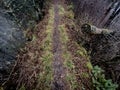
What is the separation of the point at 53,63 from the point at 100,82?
108cm

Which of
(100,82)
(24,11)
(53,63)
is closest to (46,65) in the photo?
(53,63)

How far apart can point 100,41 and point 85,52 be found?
25.3 inches

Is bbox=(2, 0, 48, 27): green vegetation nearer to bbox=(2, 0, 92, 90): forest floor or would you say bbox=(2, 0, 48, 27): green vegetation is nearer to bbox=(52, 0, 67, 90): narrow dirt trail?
bbox=(2, 0, 92, 90): forest floor

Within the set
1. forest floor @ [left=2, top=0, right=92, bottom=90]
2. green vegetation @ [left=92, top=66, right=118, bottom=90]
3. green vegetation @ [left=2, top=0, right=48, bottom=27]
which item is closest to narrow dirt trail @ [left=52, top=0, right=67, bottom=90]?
forest floor @ [left=2, top=0, right=92, bottom=90]

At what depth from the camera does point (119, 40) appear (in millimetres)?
4926

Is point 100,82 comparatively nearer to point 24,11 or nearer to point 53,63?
point 53,63

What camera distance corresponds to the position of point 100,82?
162 inches

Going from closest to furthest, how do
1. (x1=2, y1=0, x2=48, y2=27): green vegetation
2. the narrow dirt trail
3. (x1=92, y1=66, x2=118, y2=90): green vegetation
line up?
the narrow dirt trail
(x1=92, y1=66, x2=118, y2=90): green vegetation
(x1=2, y1=0, x2=48, y2=27): green vegetation

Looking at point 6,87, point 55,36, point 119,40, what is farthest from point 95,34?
point 6,87

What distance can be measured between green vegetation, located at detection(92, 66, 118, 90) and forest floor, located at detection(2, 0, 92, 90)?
121 millimetres

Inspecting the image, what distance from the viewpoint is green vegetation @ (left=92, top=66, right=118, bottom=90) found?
13.1 feet

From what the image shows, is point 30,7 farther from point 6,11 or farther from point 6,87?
point 6,87

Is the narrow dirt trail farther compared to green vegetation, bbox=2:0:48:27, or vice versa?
green vegetation, bbox=2:0:48:27

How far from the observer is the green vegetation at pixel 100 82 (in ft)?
13.1
